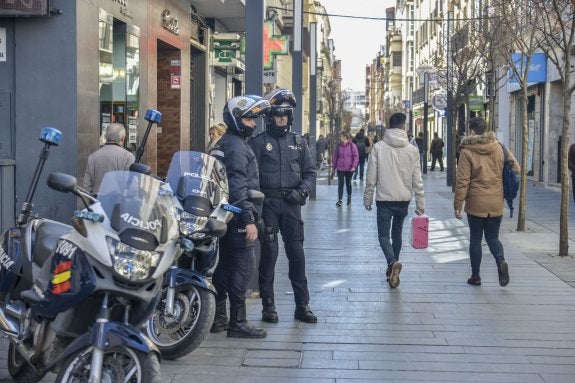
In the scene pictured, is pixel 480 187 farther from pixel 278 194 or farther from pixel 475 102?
pixel 475 102

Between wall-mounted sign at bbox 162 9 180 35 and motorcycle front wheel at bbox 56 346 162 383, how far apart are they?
13972 mm

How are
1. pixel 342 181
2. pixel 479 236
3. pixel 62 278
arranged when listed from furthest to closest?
pixel 342 181 < pixel 479 236 < pixel 62 278

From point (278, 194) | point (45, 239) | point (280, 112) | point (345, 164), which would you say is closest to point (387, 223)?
point (278, 194)

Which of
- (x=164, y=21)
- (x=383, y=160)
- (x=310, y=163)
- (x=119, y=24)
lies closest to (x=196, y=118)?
(x=164, y=21)

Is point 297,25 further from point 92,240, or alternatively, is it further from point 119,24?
point 92,240

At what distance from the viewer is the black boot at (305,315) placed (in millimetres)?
8016

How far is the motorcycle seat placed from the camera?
5.60 meters

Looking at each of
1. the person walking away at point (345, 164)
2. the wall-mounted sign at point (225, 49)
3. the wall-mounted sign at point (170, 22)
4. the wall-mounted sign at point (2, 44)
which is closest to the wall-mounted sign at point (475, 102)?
the wall-mounted sign at point (225, 49)

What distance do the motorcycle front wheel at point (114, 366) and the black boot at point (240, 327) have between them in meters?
2.51

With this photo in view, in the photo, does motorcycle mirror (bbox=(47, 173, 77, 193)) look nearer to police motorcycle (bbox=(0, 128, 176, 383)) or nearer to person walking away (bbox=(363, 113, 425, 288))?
police motorcycle (bbox=(0, 128, 176, 383))

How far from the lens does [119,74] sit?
15203 millimetres

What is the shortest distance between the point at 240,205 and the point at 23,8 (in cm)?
615

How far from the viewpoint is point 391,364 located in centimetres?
657

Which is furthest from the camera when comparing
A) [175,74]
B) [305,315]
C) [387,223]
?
[175,74]
